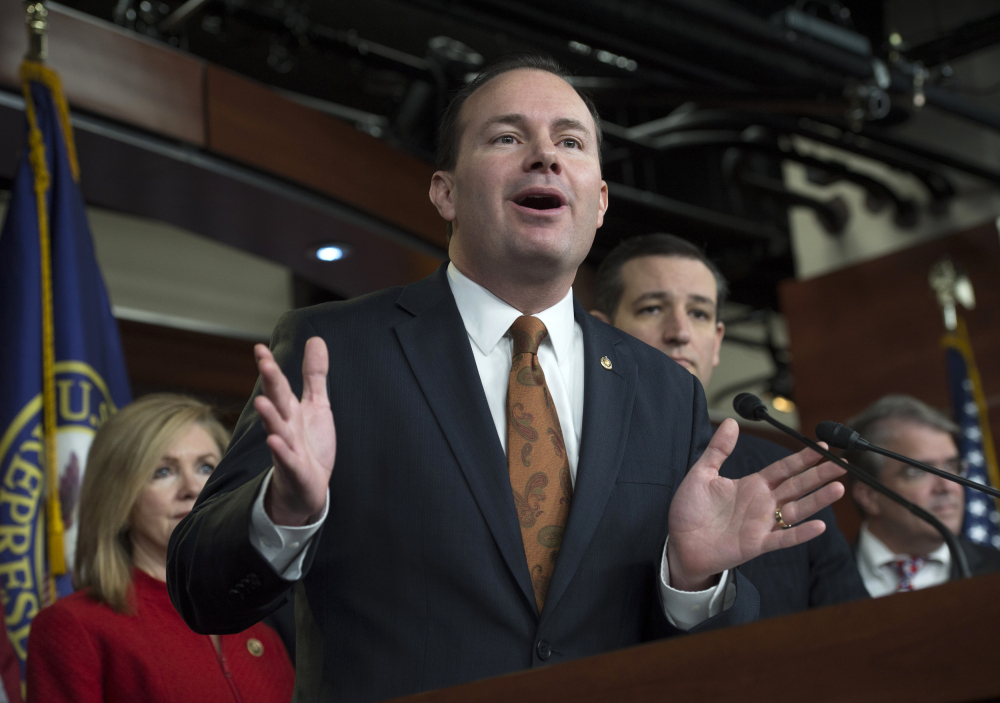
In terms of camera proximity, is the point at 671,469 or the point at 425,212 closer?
the point at 671,469

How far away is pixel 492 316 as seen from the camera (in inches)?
61.0

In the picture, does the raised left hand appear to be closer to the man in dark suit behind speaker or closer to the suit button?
the suit button

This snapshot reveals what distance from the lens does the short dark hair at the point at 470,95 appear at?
1748 mm

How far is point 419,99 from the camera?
17.1 ft

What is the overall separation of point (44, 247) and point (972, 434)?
397 cm

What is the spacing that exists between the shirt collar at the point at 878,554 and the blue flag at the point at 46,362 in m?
2.33

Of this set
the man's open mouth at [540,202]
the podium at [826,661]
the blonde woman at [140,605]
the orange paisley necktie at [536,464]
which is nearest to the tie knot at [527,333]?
the orange paisley necktie at [536,464]

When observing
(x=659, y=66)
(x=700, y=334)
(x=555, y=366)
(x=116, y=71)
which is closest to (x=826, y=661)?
(x=555, y=366)

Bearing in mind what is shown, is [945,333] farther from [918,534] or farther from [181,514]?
[181,514]

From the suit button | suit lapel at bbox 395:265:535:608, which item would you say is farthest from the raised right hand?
the suit button

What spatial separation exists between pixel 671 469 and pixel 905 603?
0.68 meters

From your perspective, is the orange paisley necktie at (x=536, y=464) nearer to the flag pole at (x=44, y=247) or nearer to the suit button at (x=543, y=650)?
the suit button at (x=543, y=650)

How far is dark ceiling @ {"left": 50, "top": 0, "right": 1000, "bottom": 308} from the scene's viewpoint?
165 inches

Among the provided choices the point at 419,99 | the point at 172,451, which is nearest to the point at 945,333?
the point at 419,99
